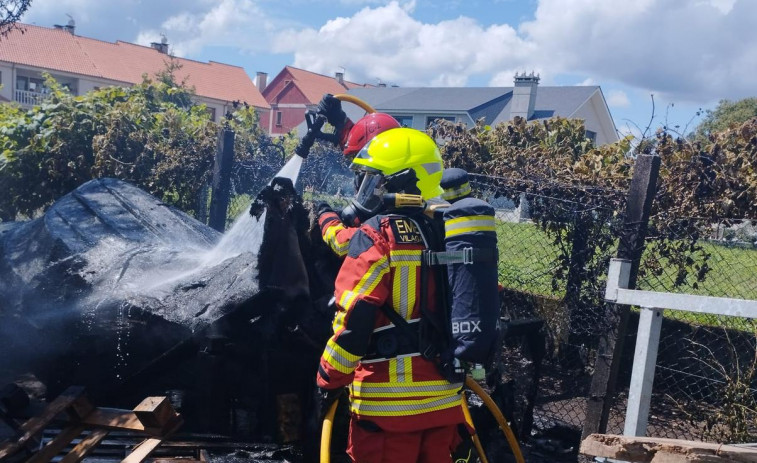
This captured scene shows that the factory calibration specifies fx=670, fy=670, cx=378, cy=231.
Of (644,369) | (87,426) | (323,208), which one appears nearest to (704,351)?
(644,369)

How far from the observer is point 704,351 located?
16.3 feet

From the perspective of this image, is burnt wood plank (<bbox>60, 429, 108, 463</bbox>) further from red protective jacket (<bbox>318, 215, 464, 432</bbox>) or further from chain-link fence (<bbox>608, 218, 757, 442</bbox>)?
chain-link fence (<bbox>608, 218, 757, 442</bbox>)

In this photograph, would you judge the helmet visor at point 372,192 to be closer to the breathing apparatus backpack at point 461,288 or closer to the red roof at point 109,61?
the breathing apparatus backpack at point 461,288

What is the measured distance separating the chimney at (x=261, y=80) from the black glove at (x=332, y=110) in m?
48.9

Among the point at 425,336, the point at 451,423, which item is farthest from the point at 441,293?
the point at 451,423

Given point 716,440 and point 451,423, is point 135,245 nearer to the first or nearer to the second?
point 451,423

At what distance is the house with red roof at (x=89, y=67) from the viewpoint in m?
36.0

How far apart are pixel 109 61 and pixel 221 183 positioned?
38.9 m

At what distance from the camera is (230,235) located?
16.7 ft

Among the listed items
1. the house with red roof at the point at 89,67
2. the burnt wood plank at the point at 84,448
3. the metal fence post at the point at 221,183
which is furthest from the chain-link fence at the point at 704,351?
the house with red roof at the point at 89,67

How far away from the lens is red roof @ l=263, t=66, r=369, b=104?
49219 millimetres

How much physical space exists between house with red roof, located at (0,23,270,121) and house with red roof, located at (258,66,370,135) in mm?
1339

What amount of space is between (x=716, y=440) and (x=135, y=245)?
13.4ft

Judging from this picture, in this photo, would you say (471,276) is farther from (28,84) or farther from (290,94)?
(290,94)
